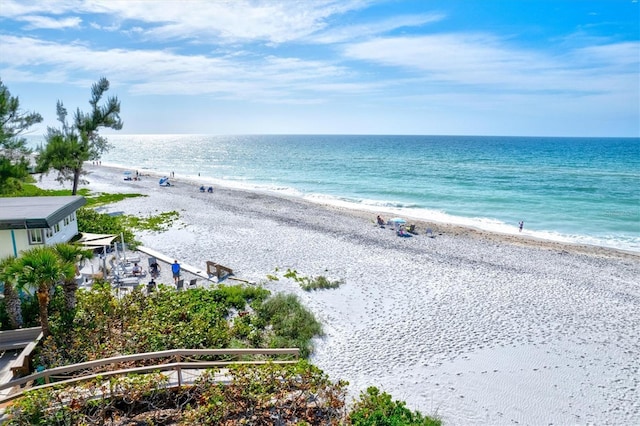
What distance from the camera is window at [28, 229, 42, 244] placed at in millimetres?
13500

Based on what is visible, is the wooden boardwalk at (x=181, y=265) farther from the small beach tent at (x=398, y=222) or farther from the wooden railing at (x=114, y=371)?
the small beach tent at (x=398, y=222)

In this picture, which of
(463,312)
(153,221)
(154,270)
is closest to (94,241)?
(154,270)

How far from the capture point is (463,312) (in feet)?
51.7

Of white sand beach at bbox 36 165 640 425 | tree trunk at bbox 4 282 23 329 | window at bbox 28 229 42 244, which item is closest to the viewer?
tree trunk at bbox 4 282 23 329

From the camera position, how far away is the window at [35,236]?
13.5 m

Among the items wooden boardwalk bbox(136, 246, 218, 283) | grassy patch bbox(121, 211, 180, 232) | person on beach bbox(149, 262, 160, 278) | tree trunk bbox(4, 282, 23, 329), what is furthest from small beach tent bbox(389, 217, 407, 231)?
tree trunk bbox(4, 282, 23, 329)

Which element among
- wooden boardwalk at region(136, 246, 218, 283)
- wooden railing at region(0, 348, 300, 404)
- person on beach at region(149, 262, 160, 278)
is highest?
wooden railing at region(0, 348, 300, 404)

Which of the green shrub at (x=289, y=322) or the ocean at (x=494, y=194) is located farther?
the ocean at (x=494, y=194)

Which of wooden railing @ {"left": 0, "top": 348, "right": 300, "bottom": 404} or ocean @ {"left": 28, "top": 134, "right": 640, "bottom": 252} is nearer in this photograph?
wooden railing @ {"left": 0, "top": 348, "right": 300, "bottom": 404}

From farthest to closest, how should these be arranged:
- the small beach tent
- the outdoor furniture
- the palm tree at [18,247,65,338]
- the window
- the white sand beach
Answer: the small beach tent
the outdoor furniture
the window
the white sand beach
the palm tree at [18,247,65,338]

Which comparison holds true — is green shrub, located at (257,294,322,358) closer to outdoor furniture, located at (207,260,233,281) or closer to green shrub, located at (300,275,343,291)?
green shrub, located at (300,275,343,291)

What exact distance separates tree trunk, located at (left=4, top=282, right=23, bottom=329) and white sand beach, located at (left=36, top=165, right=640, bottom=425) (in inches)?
320

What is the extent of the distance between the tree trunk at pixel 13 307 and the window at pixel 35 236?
10.5 feet

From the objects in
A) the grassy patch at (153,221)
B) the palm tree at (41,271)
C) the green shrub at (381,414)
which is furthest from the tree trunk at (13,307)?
the grassy patch at (153,221)
